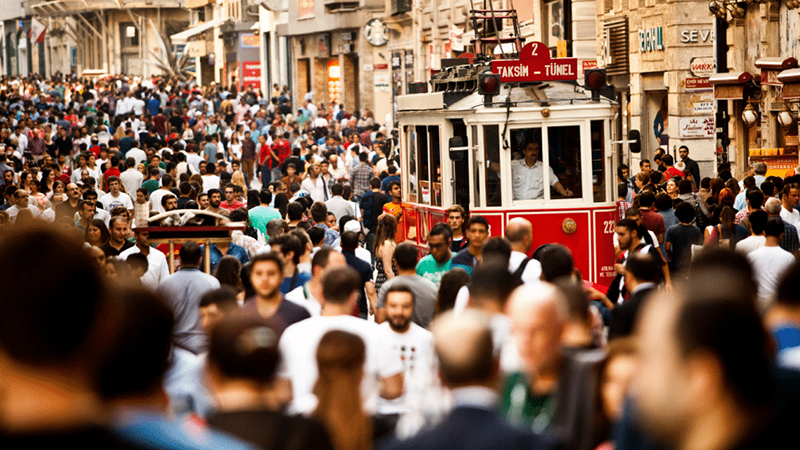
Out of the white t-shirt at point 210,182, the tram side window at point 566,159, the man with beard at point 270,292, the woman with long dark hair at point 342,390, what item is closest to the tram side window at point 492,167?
the tram side window at point 566,159

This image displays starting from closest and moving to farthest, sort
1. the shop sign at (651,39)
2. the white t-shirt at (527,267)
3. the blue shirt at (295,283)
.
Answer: the white t-shirt at (527,267) → the blue shirt at (295,283) → the shop sign at (651,39)

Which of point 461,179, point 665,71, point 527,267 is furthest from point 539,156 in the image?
point 665,71

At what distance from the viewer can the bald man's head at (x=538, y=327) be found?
400cm

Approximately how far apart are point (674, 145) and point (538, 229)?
1337 cm

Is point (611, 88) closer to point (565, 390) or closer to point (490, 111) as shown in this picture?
point (490, 111)

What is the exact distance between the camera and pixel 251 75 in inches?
2306

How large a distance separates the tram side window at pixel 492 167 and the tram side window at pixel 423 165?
3.54ft

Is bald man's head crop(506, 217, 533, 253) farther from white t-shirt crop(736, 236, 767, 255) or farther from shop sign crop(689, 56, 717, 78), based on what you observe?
shop sign crop(689, 56, 717, 78)

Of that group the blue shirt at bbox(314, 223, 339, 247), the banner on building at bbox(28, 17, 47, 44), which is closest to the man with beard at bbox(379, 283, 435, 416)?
the blue shirt at bbox(314, 223, 339, 247)

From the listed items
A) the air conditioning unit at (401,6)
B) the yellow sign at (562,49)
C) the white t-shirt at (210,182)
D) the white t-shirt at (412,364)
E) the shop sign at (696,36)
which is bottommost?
the white t-shirt at (412,364)

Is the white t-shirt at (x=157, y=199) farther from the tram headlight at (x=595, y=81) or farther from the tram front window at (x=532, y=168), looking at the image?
the tram headlight at (x=595, y=81)

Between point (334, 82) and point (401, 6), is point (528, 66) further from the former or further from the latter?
point (334, 82)

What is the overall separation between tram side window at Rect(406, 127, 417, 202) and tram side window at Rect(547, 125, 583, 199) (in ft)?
6.32

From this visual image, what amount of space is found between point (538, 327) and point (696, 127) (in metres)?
21.2
